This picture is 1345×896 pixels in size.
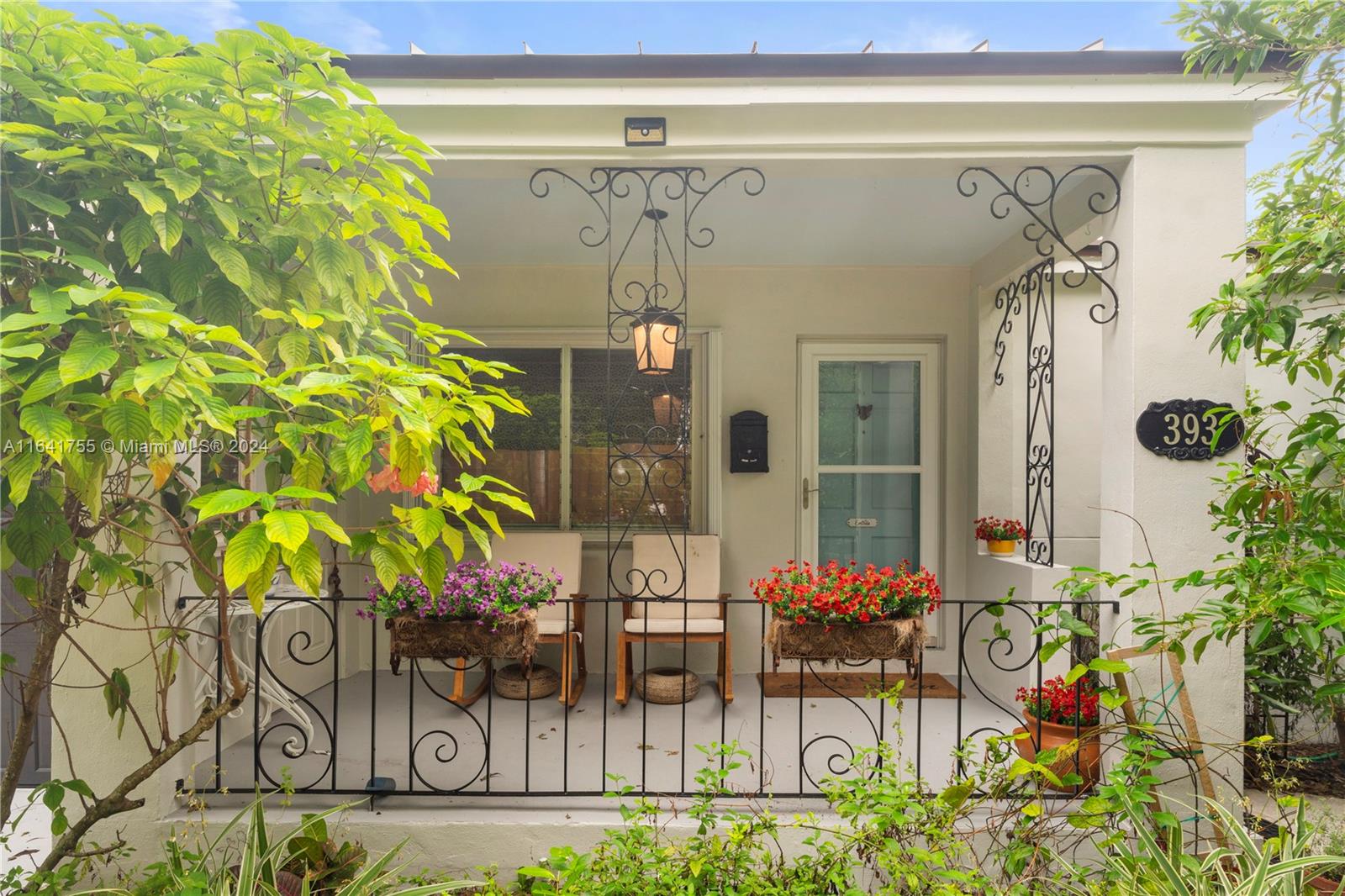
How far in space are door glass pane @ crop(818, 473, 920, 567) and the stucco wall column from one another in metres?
2.10

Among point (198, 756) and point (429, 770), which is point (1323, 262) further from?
point (198, 756)

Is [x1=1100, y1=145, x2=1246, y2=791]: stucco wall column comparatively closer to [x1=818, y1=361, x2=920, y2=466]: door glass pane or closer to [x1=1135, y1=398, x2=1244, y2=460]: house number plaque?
[x1=1135, y1=398, x2=1244, y2=460]: house number plaque

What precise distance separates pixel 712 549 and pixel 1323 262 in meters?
2.97

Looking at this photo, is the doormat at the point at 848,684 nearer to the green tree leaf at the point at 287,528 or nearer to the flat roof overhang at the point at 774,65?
the flat roof overhang at the point at 774,65

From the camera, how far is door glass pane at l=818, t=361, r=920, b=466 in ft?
14.8

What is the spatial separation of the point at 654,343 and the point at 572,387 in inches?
54.8

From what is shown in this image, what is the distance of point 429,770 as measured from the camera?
2.87m

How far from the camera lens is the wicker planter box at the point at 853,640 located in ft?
8.58

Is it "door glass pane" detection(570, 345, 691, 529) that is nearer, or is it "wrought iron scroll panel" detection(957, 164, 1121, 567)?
"wrought iron scroll panel" detection(957, 164, 1121, 567)

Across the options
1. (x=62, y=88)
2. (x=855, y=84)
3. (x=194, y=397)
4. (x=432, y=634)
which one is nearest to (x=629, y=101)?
(x=855, y=84)

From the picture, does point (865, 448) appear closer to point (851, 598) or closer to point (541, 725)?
point (851, 598)

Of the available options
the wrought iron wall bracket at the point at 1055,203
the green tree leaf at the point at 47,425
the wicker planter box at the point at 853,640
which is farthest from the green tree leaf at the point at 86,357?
the wrought iron wall bracket at the point at 1055,203

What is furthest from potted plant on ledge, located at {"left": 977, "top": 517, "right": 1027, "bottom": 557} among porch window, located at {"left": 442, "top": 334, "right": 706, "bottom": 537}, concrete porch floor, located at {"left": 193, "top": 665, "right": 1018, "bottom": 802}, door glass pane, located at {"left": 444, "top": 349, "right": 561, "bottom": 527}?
door glass pane, located at {"left": 444, "top": 349, "right": 561, "bottom": 527}

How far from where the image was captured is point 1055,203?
3.22 metres
